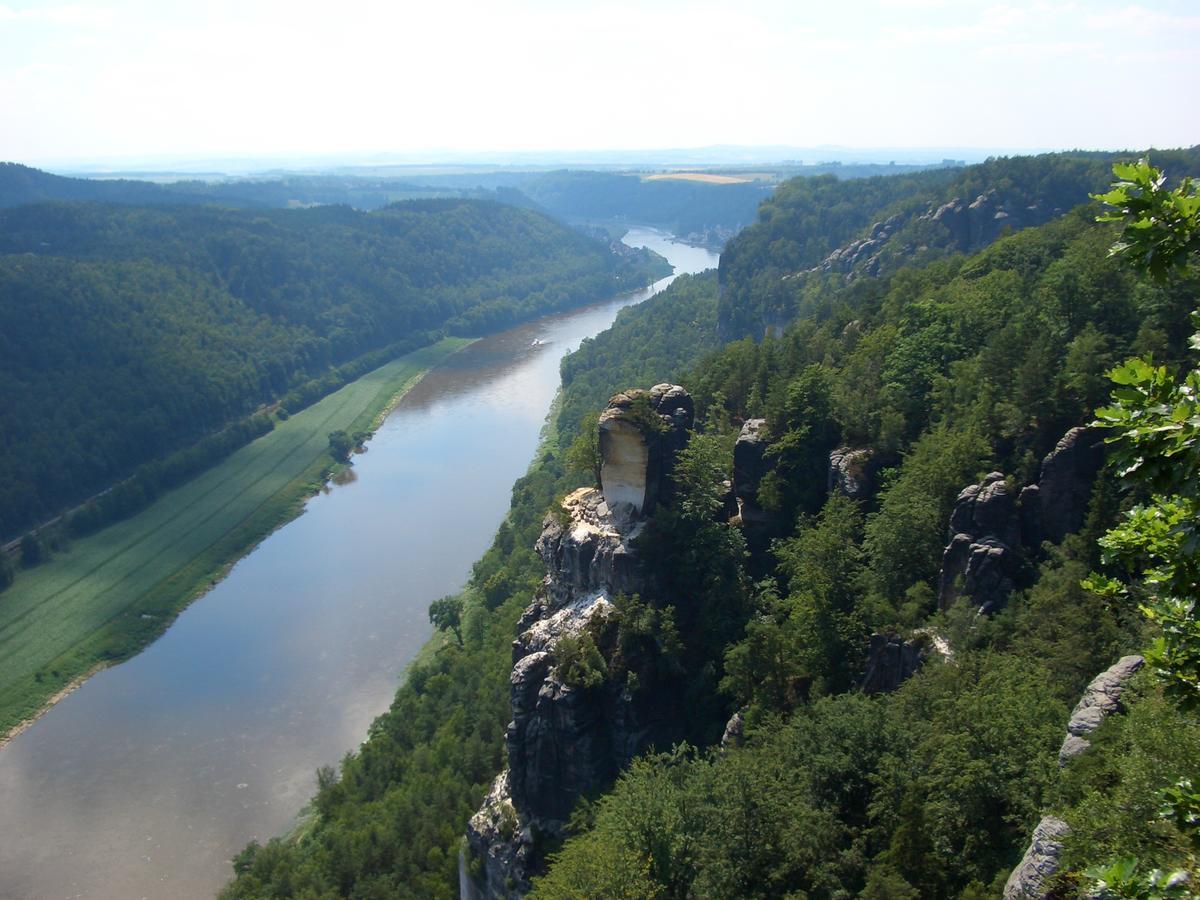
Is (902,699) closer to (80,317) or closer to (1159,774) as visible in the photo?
(1159,774)

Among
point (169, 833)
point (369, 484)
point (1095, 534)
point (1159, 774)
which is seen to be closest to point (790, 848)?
point (1159, 774)

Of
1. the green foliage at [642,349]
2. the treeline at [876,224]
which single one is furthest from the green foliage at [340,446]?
the treeline at [876,224]

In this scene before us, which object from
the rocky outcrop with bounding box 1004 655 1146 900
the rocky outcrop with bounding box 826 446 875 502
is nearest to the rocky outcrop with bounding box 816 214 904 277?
the rocky outcrop with bounding box 826 446 875 502

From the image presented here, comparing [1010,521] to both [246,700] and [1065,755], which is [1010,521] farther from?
[246,700]

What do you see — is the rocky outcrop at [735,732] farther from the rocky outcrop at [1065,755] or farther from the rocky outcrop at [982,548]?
the rocky outcrop at [1065,755]

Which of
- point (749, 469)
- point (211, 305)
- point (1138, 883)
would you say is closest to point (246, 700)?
point (749, 469)
